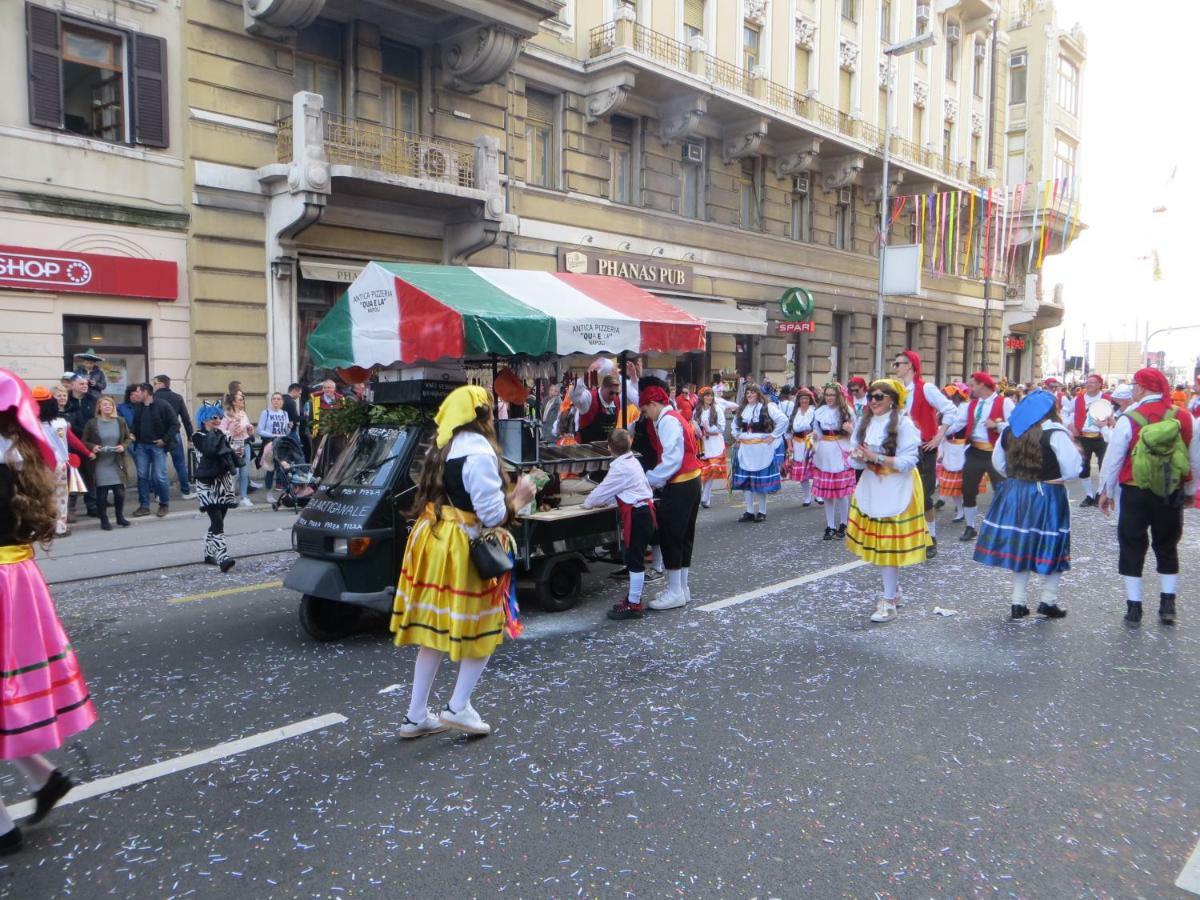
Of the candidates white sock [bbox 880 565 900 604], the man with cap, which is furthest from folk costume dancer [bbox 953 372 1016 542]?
white sock [bbox 880 565 900 604]

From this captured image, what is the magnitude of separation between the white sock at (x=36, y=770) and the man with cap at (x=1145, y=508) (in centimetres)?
683

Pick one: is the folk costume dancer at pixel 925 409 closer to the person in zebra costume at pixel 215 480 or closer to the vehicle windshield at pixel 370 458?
the vehicle windshield at pixel 370 458

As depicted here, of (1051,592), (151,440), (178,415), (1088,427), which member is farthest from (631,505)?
(1088,427)

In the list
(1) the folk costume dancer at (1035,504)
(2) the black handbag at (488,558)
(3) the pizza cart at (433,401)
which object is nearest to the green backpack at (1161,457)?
(1) the folk costume dancer at (1035,504)

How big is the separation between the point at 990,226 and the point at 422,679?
33.5m

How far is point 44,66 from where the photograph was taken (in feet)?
41.3

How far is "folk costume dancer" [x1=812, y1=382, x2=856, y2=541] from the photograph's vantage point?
34.2ft

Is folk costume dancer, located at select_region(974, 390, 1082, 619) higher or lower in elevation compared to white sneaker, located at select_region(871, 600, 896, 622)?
higher

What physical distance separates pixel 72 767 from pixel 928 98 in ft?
113

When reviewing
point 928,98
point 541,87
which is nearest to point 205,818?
point 541,87

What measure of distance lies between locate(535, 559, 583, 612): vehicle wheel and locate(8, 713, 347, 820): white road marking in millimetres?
2435

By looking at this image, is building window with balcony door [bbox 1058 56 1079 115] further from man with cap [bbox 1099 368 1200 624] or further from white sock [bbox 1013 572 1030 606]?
white sock [bbox 1013 572 1030 606]

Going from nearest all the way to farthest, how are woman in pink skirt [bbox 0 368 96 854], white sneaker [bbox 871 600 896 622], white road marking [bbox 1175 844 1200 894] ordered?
white road marking [bbox 1175 844 1200 894] → woman in pink skirt [bbox 0 368 96 854] → white sneaker [bbox 871 600 896 622]

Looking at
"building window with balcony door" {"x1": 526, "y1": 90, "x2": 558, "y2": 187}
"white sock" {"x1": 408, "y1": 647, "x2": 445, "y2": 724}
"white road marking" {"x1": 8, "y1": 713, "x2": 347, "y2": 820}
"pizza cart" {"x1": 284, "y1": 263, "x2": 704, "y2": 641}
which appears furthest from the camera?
"building window with balcony door" {"x1": 526, "y1": 90, "x2": 558, "y2": 187}
